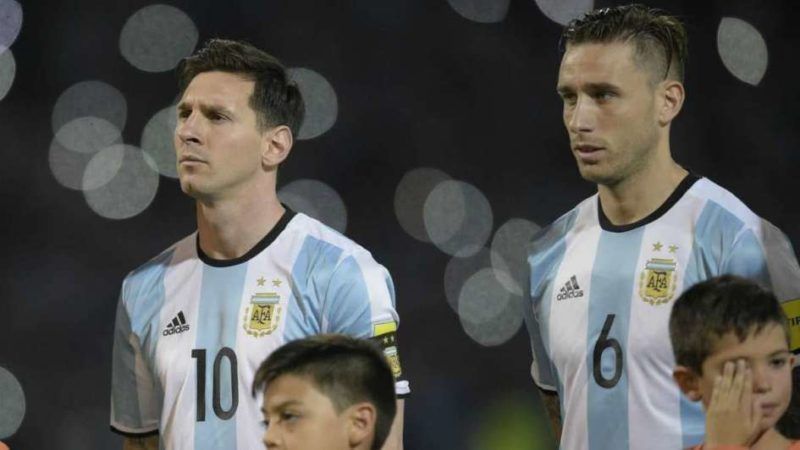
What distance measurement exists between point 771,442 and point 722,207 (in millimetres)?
647

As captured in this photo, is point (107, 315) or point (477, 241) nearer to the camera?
point (107, 315)

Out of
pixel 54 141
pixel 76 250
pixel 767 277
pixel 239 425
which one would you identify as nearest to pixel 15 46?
pixel 54 141

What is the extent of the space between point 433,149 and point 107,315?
1.18m

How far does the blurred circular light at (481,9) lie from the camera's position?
15.8ft

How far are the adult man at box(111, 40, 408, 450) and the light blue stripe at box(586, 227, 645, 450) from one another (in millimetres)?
408

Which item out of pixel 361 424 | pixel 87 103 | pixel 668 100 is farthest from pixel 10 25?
pixel 361 424

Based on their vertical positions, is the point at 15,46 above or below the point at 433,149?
above

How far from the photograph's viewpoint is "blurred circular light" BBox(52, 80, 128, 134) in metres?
4.62

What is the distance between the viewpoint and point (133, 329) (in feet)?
10.8

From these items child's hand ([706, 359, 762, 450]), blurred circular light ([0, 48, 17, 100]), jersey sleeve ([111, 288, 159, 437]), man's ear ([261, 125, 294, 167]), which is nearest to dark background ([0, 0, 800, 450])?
blurred circular light ([0, 48, 17, 100])

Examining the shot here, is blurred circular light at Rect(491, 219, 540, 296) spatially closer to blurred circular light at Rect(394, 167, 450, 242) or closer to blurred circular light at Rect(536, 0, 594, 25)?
blurred circular light at Rect(394, 167, 450, 242)

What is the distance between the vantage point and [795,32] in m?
4.54

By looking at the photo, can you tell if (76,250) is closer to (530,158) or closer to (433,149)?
(433,149)

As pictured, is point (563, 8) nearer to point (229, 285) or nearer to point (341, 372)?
point (229, 285)
